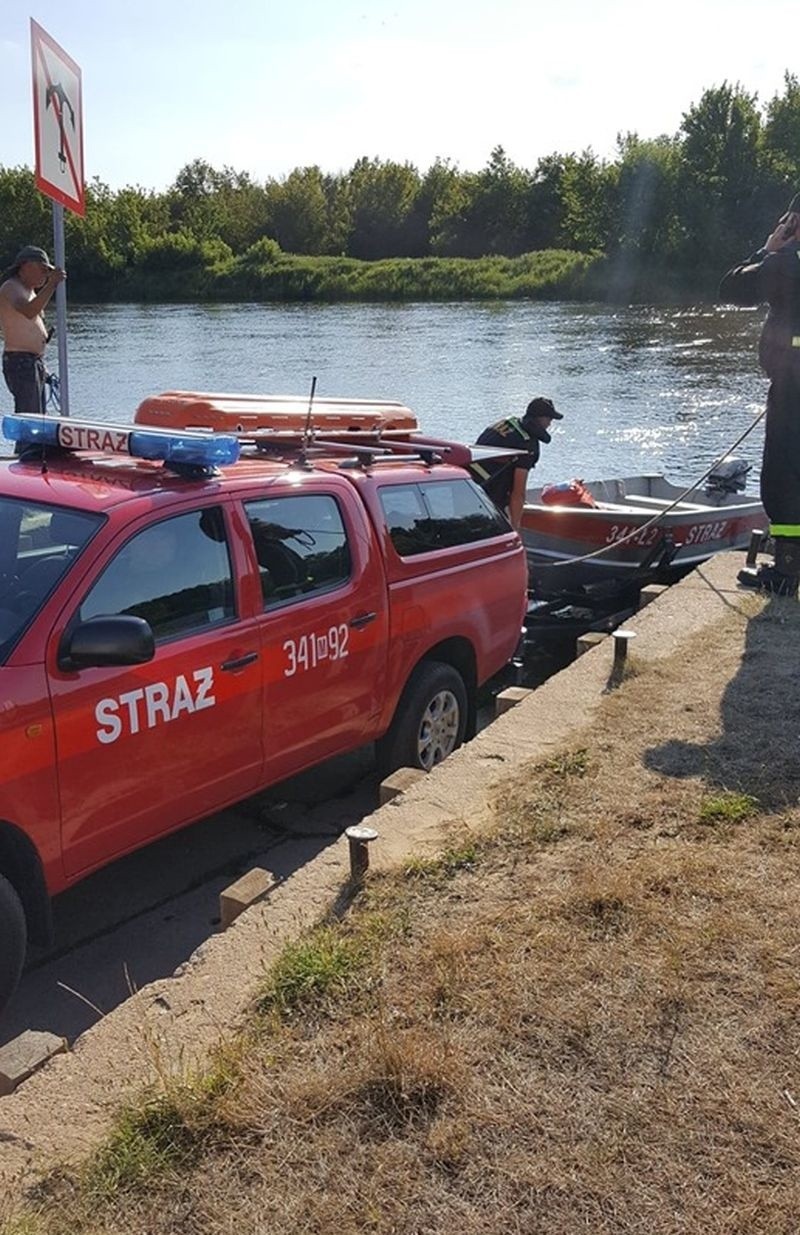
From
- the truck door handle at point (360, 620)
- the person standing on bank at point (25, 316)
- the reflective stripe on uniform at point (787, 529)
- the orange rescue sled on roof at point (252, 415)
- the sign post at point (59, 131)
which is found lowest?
the reflective stripe on uniform at point (787, 529)

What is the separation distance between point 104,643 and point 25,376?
20.9 ft

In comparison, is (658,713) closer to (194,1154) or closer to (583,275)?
(194,1154)

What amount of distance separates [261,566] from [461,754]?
4.25ft

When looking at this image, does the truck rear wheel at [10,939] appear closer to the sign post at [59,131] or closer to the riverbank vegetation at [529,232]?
the sign post at [59,131]

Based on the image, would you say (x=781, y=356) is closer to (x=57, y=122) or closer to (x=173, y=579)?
(x=173, y=579)

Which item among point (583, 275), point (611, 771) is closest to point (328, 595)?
point (611, 771)

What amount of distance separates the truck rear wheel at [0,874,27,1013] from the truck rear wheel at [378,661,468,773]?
2.22 metres

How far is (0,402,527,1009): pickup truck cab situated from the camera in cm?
390

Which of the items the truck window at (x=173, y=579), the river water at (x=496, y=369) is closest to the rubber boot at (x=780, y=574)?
the truck window at (x=173, y=579)

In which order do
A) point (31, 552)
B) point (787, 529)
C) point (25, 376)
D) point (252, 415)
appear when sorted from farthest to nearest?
point (25, 376) < point (787, 529) < point (252, 415) < point (31, 552)

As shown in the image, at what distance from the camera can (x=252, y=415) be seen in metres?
7.17

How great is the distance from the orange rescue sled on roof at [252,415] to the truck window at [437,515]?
907 mm

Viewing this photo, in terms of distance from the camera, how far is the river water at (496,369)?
24141 mm

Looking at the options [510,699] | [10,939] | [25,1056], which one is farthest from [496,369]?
[25,1056]
